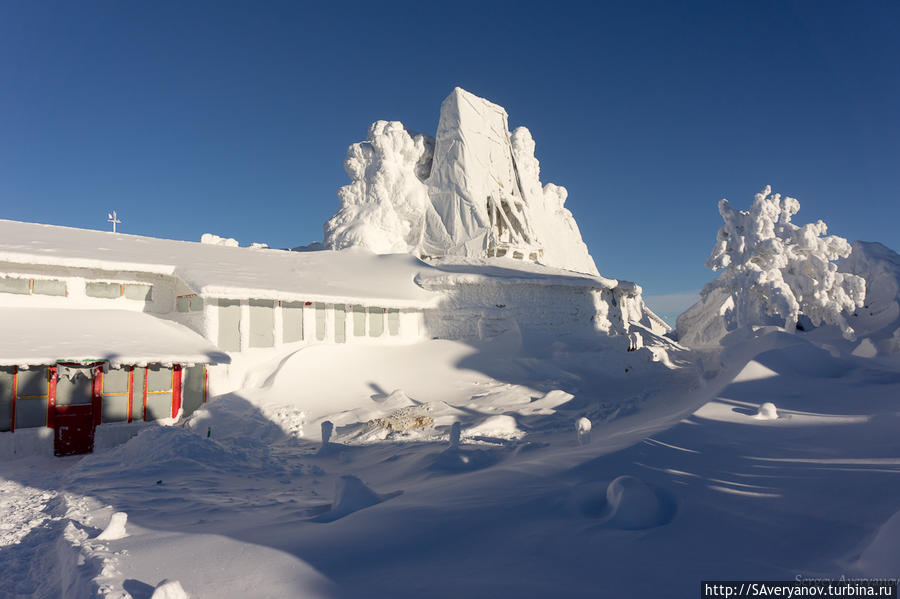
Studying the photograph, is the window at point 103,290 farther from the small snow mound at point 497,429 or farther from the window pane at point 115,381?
the small snow mound at point 497,429

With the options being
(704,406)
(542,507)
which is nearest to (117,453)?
(542,507)

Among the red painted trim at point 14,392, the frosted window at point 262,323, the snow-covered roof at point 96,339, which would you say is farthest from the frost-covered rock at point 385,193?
Result: the red painted trim at point 14,392

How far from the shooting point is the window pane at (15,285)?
15453mm

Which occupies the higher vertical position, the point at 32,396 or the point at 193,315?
the point at 193,315

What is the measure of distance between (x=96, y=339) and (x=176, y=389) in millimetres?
2537

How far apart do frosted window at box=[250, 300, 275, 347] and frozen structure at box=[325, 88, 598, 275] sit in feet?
67.3

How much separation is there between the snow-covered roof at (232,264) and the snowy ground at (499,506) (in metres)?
6.68

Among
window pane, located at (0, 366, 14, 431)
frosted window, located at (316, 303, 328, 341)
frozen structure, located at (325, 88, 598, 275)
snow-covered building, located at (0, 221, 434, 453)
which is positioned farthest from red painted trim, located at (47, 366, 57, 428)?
frozen structure, located at (325, 88, 598, 275)

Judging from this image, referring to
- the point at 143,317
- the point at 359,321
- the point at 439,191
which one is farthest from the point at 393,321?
the point at 439,191

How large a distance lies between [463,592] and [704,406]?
755cm

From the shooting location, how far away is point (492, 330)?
23203mm

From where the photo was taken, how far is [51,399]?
13.0 m

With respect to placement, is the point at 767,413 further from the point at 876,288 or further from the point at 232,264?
the point at 876,288

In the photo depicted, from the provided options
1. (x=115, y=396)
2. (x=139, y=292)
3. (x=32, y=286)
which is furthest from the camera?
(x=139, y=292)
